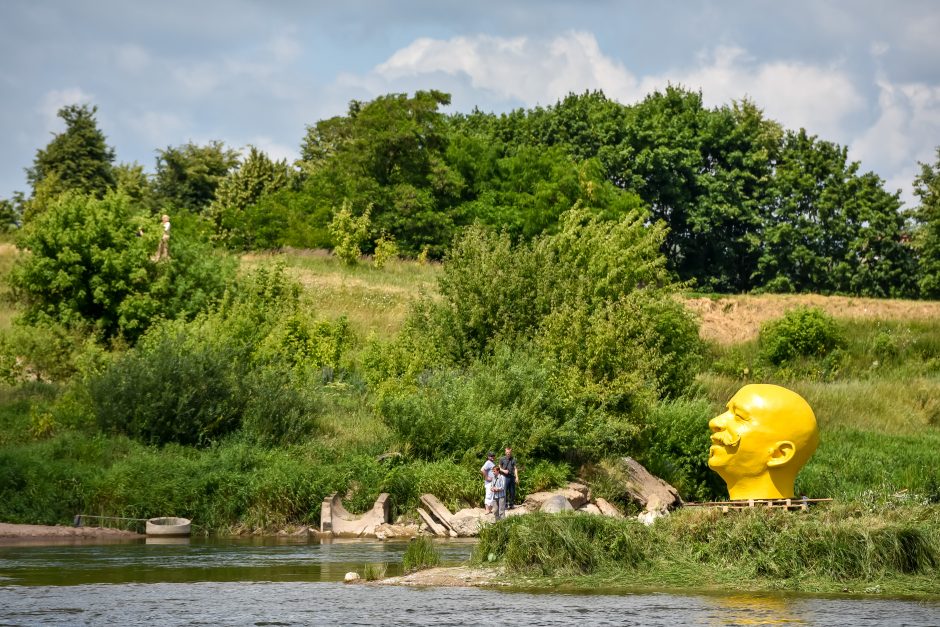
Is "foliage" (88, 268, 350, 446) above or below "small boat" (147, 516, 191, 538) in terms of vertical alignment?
above

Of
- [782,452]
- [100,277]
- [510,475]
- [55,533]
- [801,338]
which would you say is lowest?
[55,533]

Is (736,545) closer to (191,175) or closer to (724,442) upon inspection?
(724,442)

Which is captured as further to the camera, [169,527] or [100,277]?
[100,277]

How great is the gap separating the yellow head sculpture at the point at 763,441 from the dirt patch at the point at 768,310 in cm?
4061

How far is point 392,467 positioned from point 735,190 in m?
50.0

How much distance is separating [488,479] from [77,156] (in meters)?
59.2

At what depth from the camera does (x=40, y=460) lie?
33656 millimetres

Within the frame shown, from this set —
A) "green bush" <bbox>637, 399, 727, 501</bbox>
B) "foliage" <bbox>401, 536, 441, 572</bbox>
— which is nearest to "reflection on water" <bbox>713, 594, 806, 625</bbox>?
"foliage" <bbox>401, 536, 441, 572</bbox>

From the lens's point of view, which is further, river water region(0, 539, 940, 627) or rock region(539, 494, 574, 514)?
rock region(539, 494, 574, 514)

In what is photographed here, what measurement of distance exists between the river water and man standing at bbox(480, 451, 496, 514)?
8.05 m

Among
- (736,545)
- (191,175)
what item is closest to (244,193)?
(191,175)

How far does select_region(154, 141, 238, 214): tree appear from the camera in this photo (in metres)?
93.4

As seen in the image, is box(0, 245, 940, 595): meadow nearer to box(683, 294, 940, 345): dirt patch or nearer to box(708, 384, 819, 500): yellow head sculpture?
box(683, 294, 940, 345): dirt patch

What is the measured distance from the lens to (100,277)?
5334 cm
